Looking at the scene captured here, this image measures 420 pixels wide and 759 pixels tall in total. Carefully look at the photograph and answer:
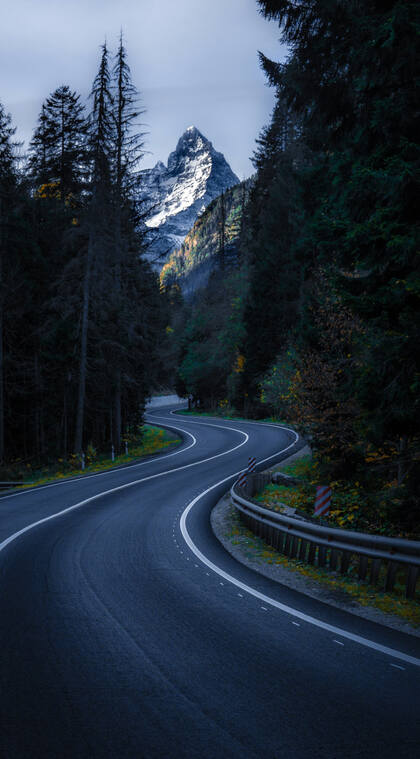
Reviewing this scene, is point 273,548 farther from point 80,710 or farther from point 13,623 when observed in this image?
point 80,710

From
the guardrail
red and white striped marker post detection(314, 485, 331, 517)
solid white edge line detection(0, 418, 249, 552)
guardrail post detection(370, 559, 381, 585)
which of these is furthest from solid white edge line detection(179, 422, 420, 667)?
solid white edge line detection(0, 418, 249, 552)

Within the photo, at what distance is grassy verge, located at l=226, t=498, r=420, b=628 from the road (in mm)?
639

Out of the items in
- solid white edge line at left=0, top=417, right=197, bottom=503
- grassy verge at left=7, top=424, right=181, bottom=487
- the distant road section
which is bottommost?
grassy verge at left=7, top=424, right=181, bottom=487

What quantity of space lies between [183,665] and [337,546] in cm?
405

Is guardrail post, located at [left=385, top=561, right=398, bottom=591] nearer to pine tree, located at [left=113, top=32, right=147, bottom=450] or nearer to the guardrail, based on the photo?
the guardrail

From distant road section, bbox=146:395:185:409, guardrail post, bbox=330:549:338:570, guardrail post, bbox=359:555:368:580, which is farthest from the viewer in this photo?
→ distant road section, bbox=146:395:185:409

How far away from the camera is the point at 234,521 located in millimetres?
13180

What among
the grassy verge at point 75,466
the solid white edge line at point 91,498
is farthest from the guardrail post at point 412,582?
the grassy verge at point 75,466

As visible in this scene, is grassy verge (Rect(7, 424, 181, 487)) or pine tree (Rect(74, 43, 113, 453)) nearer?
grassy verge (Rect(7, 424, 181, 487))

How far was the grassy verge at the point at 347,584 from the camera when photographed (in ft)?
20.2

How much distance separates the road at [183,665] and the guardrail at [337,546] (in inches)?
49.4

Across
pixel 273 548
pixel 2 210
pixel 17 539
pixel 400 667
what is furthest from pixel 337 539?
pixel 2 210

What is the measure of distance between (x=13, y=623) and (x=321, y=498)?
7120 mm

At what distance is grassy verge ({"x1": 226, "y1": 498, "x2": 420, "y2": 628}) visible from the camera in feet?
20.2
